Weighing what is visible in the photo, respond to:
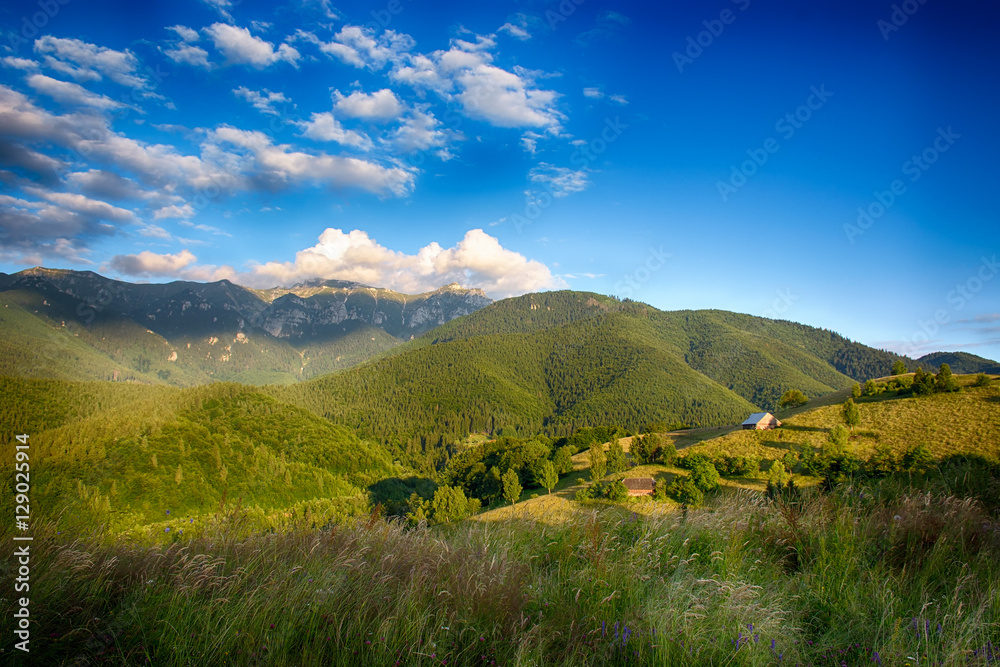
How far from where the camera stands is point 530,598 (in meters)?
3.42

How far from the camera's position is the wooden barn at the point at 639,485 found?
34.3 meters

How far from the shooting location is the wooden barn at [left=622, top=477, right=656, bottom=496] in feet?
113

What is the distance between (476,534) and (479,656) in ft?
9.01

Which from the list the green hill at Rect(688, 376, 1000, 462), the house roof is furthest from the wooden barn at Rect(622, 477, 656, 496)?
the house roof

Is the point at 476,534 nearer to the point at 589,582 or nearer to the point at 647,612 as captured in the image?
the point at 589,582

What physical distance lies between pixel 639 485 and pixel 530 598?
117 ft

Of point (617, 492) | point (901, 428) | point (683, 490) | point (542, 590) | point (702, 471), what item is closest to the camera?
point (542, 590)

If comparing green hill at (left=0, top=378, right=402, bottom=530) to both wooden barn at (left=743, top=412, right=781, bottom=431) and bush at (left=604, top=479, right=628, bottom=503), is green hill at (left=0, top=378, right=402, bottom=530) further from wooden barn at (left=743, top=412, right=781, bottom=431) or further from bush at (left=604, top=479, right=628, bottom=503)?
wooden barn at (left=743, top=412, right=781, bottom=431)

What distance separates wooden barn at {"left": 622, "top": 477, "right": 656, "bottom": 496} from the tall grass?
31.8m

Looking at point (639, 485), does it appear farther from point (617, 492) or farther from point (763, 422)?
point (763, 422)

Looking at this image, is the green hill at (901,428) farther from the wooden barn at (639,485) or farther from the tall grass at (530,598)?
the tall grass at (530,598)

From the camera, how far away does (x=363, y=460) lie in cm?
11369

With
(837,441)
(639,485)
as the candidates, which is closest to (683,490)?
(639,485)

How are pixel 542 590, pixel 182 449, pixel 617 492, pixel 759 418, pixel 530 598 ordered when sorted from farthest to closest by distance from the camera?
1. pixel 182 449
2. pixel 759 418
3. pixel 617 492
4. pixel 542 590
5. pixel 530 598
